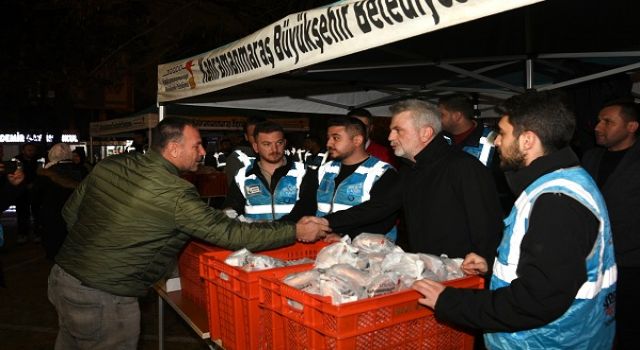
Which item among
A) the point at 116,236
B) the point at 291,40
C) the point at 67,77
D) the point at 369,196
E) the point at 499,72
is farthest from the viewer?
the point at 67,77

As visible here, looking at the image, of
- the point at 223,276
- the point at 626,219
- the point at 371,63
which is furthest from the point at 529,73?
the point at 223,276

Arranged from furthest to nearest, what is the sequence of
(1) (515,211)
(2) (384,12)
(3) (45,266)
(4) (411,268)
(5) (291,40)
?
(3) (45,266), (5) (291,40), (2) (384,12), (4) (411,268), (1) (515,211)

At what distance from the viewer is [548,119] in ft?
6.32

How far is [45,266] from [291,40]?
7227 mm

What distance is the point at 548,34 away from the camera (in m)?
4.08

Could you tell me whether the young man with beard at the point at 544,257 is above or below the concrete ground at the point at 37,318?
above

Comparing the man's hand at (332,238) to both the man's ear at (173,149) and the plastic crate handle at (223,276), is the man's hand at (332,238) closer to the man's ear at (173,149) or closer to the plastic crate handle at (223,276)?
the plastic crate handle at (223,276)

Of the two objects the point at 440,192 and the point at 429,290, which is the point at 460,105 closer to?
the point at 440,192

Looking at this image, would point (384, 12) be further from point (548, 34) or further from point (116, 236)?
point (548, 34)

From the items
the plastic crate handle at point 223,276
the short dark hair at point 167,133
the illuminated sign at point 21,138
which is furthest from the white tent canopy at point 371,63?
the illuminated sign at point 21,138

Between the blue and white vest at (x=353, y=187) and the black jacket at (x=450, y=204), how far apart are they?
646mm

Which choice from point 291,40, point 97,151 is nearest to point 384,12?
point 291,40

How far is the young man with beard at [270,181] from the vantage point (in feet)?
14.0

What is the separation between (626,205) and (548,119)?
2.00 m
